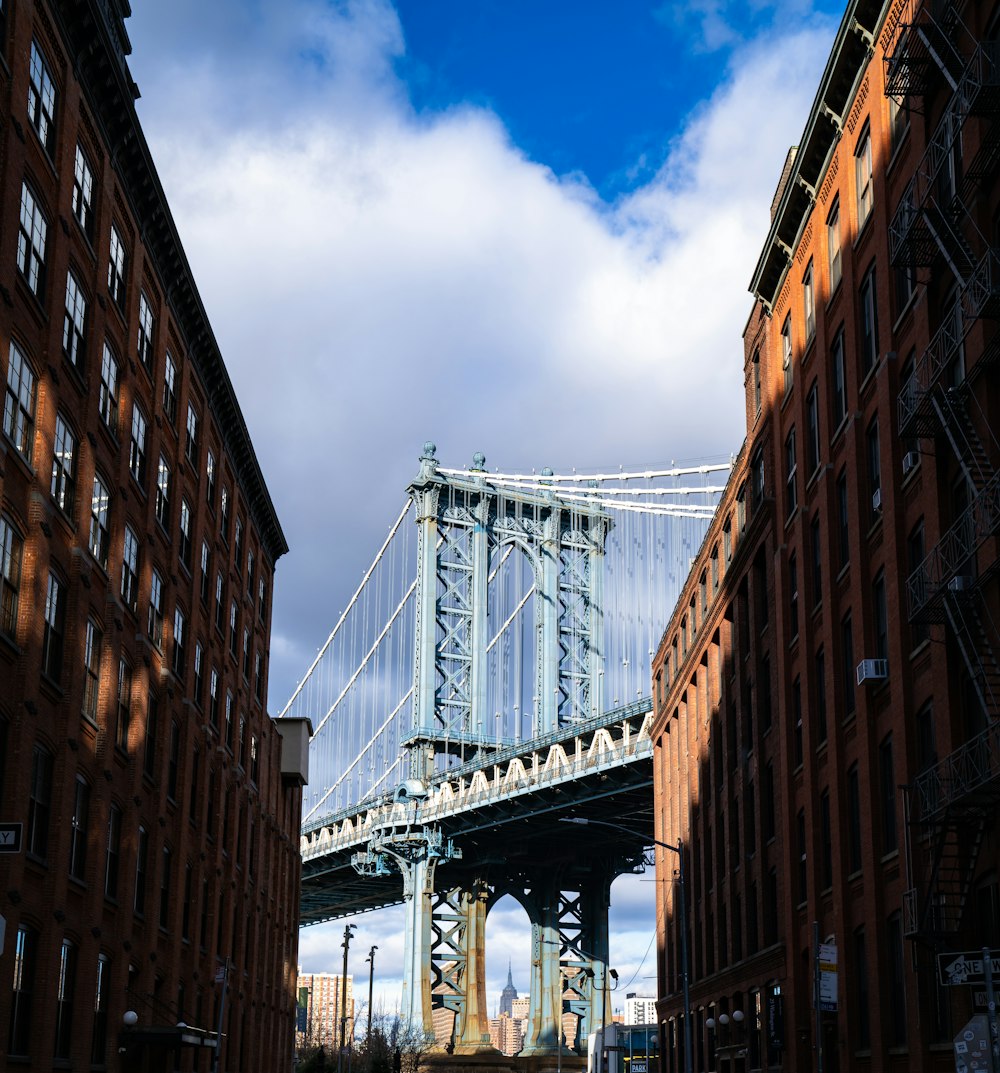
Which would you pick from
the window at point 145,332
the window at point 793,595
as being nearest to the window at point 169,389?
the window at point 145,332

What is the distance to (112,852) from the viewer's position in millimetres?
38219

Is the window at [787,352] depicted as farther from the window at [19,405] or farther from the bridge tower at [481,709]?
the bridge tower at [481,709]

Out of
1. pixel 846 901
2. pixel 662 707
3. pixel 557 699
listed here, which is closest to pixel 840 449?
pixel 846 901

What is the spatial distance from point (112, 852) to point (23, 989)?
726cm

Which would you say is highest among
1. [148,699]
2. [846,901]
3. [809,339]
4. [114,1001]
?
[809,339]

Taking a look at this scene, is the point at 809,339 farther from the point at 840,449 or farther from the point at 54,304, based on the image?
the point at 54,304

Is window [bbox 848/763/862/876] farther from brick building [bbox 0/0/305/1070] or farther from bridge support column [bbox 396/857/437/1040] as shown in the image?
bridge support column [bbox 396/857/437/1040]

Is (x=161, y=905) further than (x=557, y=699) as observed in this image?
No

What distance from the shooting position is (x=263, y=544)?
224 feet

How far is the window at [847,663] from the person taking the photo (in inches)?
1537

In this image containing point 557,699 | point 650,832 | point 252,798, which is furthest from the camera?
point 557,699

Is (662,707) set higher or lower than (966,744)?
higher

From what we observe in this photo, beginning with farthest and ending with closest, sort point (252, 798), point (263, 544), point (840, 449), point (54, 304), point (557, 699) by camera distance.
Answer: point (557, 699), point (263, 544), point (252, 798), point (840, 449), point (54, 304)

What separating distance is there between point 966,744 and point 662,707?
1932 inches
